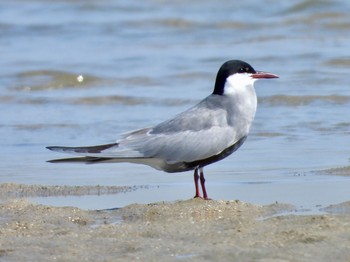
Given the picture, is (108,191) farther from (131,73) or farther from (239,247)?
(131,73)

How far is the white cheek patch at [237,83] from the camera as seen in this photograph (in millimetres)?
7727

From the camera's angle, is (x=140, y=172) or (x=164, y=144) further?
(x=140, y=172)

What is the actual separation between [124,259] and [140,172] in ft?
10.7

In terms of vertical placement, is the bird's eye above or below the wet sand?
above

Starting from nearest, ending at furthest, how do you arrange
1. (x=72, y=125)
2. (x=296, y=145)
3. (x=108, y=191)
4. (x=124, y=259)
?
(x=124, y=259) → (x=108, y=191) → (x=296, y=145) → (x=72, y=125)

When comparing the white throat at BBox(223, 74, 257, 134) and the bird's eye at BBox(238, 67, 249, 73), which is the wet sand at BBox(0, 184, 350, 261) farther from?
the bird's eye at BBox(238, 67, 249, 73)

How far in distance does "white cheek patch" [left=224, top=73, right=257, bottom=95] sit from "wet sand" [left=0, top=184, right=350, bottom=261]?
3.38 ft

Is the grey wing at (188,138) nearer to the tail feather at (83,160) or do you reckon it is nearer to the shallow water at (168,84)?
the tail feather at (83,160)

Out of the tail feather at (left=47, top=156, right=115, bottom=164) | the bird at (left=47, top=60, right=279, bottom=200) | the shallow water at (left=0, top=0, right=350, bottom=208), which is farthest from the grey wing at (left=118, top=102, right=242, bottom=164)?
the shallow water at (left=0, top=0, right=350, bottom=208)

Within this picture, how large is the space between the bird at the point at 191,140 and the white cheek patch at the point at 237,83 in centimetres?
1

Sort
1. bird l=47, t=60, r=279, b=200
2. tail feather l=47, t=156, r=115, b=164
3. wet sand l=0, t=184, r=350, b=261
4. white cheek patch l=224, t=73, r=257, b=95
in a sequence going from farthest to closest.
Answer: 1. white cheek patch l=224, t=73, r=257, b=95
2. bird l=47, t=60, r=279, b=200
3. tail feather l=47, t=156, r=115, b=164
4. wet sand l=0, t=184, r=350, b=261

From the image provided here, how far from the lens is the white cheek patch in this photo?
25.3 ft

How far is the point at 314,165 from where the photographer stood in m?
8.69

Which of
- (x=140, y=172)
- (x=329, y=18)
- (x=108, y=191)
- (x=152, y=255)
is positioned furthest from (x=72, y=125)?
(x=329, y=18)
